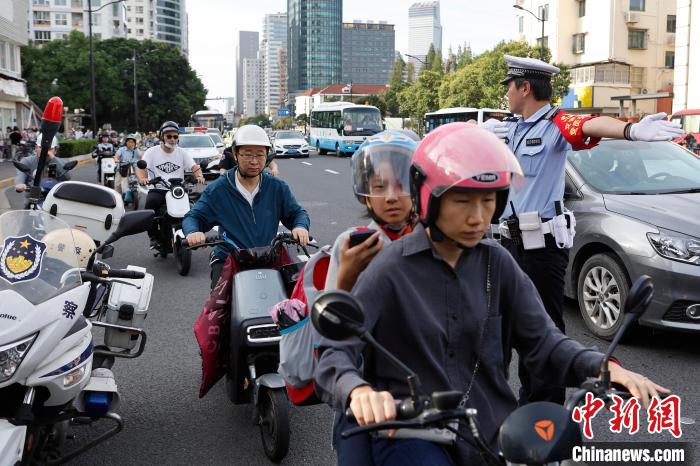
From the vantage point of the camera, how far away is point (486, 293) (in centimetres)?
229

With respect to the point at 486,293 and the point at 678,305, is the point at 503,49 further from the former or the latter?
the point at 486,293

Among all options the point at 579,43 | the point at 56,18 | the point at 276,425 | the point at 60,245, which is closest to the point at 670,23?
the point at 579,43

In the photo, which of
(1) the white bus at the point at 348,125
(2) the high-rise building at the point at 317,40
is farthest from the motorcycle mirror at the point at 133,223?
(2) the high-rise building at the point at 317,40

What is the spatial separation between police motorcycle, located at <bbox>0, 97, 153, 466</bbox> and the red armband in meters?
2.11

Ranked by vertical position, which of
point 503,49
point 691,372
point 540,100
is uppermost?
point 503,49

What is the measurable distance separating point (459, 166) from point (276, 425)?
7.65ft

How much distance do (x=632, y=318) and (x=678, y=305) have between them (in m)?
3.95

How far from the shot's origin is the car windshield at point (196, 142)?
2491 centimetres

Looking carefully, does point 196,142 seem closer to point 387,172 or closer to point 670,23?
point 387,172

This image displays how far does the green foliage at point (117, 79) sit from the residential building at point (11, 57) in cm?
1481

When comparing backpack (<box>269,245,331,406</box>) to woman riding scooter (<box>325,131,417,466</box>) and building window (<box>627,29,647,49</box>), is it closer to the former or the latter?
woman riding scooter (<box>325,131,417,466</box>)

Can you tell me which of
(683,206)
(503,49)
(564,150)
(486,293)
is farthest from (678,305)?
(503,49)

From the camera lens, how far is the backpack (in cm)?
259

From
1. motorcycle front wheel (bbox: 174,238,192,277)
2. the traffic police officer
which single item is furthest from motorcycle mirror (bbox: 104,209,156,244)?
motorcycle front wheel (bbox: 174,238,192,277)
